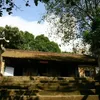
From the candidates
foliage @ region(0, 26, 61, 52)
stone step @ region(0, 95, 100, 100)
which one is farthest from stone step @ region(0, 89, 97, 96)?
foliage @ region(0, 26, 61, 52)

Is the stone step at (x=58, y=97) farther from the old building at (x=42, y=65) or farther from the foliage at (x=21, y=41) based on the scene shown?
the foliage at (x=21, y=41)

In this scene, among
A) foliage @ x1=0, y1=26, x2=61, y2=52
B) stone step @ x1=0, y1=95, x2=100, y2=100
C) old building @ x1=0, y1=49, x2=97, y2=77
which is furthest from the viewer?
foliage @ x1=0, y1=26, x2=61, y2=52

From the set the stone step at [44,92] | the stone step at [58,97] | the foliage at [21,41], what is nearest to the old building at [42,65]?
the stone step at [44,92]

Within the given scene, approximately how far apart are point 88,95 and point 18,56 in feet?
38.5

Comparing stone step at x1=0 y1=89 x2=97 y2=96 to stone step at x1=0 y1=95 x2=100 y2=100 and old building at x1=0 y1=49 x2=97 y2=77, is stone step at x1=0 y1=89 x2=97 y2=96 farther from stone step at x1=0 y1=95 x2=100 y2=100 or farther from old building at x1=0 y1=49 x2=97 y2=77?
old building at x1=0 y1=49 x2=97 y2=77

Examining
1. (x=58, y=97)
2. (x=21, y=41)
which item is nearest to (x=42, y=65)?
(x=58, y=97)

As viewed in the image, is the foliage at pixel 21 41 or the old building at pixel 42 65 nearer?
the old building at pixel 42 65

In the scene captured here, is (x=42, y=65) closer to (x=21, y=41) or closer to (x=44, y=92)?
(x=44, y=92)

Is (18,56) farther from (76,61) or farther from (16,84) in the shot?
(16,84)

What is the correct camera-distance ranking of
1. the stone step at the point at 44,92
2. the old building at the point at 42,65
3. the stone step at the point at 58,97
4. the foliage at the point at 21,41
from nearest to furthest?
the stone step at the point at 58,97 < the stone step at the point at 44,92 < the old building at the point at 42,65 < the foliage at the point at 21,41

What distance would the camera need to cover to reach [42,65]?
22938 mm

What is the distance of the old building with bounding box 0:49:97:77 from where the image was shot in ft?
69.8

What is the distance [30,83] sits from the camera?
12.6 m

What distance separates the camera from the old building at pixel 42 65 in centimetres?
2128
